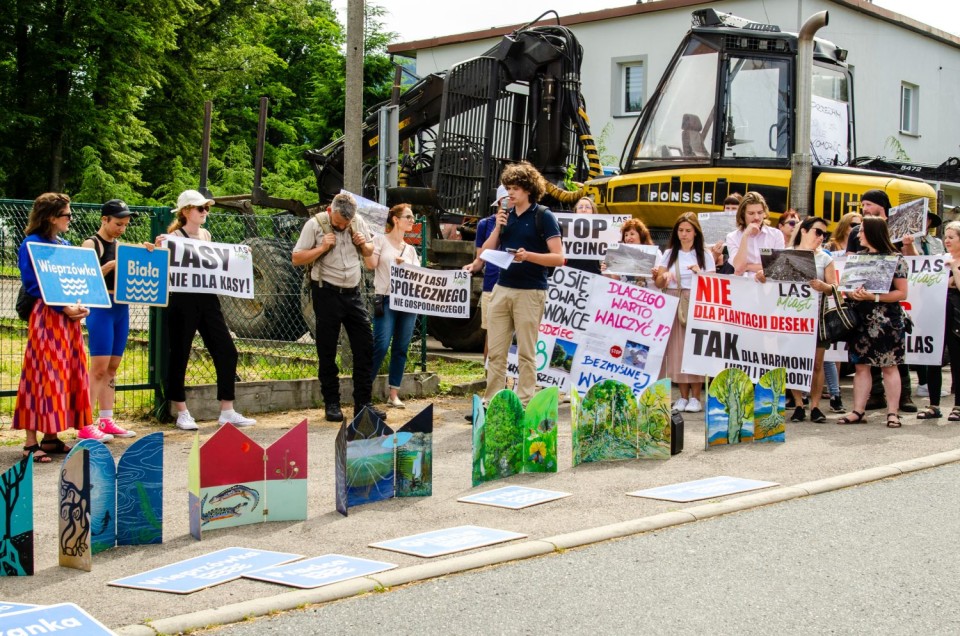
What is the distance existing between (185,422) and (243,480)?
3.49 m

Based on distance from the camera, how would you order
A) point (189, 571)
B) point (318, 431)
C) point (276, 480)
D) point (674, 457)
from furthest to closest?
point (318, 431), point (674, 457), point (276, 480), point (189, 571)

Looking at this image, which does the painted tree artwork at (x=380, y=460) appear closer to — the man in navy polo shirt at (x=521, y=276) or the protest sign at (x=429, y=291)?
the man in navy polo shirt at (x=521, y=276)

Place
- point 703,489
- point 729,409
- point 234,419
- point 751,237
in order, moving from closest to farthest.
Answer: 1. point 703,489
2. point 729,409
3. point 234,419
4. point 751,237

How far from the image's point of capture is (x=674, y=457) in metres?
8.61

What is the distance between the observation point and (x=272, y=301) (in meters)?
12.3

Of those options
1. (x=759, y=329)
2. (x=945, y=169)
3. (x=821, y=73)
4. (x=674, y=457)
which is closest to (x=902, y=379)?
(x=759, y=329)

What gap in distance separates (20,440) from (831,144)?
A: 32.2ft

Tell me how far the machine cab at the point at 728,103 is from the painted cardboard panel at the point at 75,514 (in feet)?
31.1

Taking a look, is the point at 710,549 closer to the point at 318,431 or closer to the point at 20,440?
the point at 318,431

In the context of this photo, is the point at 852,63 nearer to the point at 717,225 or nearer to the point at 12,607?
the point at 717,225

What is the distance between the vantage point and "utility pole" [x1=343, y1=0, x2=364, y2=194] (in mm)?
12287

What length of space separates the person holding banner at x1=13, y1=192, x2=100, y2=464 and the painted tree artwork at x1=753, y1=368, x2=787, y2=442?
16.7 feet

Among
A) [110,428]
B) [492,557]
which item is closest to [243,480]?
[492,557]

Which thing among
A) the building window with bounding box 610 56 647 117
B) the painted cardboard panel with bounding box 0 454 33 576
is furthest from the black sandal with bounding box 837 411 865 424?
the building window with bounding box 610 56 647 117
